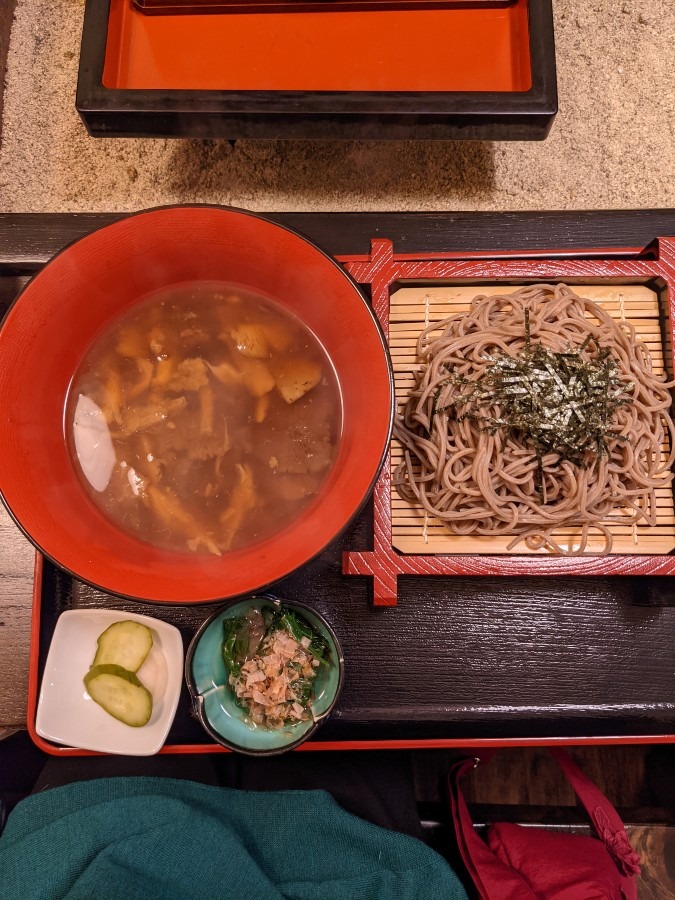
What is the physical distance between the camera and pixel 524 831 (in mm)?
2020

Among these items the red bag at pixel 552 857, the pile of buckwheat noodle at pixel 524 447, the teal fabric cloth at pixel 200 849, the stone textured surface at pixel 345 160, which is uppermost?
the stone textured surface at pixel 345 160

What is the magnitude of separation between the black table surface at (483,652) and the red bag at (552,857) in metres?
0.50

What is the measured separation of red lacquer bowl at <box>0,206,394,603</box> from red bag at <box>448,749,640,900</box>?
1.27 m

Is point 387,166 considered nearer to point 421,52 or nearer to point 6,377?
point 421,52

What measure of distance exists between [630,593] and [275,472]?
1014mm

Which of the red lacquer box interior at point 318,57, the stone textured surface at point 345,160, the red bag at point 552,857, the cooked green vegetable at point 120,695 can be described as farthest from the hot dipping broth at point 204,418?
the red bag at point 552,857

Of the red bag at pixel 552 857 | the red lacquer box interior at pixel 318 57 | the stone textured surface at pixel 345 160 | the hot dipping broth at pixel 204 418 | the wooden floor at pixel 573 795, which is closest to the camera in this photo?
the hot dipping broth at pixel 204 418

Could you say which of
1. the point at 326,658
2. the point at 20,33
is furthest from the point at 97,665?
the point at 20,33

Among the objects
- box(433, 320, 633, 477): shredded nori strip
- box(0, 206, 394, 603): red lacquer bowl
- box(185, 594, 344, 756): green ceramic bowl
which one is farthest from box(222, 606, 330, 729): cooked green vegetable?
box(433, 320, 633, 477): shredded nori strip

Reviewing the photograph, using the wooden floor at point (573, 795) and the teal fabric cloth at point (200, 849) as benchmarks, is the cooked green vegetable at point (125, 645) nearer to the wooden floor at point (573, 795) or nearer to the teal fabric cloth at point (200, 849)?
the teal fabric cloth at point (200, 849)

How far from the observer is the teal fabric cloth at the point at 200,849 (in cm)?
158

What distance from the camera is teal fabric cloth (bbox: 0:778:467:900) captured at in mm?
1583

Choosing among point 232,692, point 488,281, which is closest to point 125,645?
point 232,692

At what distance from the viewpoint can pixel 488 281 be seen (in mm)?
1729
